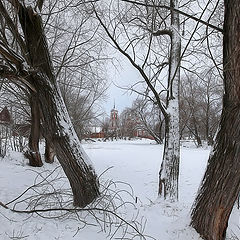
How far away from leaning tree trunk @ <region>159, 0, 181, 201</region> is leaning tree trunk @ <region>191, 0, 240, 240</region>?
71.0 inches

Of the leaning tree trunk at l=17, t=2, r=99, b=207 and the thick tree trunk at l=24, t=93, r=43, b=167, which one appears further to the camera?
the thick tree trunk at l=24, t=93, r=43, b=167

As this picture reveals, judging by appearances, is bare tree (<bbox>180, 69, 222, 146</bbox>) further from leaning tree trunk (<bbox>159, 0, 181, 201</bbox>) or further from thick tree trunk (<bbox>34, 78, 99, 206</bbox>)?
thick tree trunk (<bbox>34, 78, 99, 206</bbox>)

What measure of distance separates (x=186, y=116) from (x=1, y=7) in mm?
21920

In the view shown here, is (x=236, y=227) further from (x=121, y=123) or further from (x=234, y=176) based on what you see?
(x=121, y=123)

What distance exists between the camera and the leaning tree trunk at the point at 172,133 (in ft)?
14.3

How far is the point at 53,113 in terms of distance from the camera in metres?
3.06

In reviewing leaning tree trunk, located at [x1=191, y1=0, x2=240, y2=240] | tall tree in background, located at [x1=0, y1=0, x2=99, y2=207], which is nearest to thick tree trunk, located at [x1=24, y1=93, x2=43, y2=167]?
tall tree in background, located at [x1=0, y1=0, x2=99, y2=207]

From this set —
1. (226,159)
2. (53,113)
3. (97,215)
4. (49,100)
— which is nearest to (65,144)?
(53,113)

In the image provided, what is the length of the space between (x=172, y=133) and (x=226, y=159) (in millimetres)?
2339

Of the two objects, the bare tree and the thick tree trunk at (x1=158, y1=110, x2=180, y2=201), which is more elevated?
the bare tree

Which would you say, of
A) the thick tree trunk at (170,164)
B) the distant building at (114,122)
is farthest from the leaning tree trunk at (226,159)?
the distant building at (114,122)

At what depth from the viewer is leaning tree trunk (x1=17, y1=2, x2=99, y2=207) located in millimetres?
3021

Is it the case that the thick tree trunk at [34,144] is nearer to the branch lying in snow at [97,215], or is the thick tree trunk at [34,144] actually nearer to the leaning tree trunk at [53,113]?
the branch lying in snow at [97,215]

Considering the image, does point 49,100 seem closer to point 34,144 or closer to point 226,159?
point 226,159
